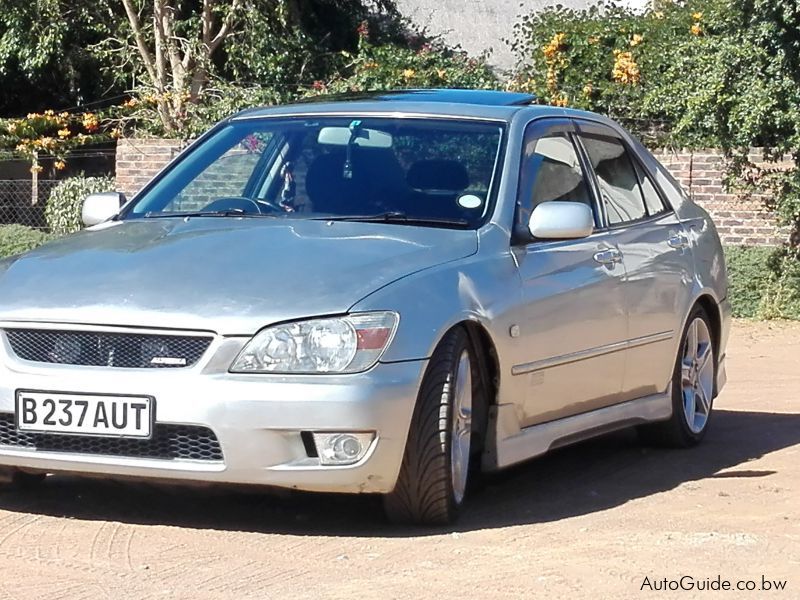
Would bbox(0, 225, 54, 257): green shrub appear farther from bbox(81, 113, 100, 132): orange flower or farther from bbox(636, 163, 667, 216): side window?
bbox(636, 163, 667, 216): side window

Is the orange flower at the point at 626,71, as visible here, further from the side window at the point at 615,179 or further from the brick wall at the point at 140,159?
the side window at the point at 615,179

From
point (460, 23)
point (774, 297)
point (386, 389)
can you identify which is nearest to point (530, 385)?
point (386, 389)

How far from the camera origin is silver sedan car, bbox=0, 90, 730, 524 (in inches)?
206

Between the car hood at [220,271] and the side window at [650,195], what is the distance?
1.97m

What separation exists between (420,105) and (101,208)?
142 centimetres

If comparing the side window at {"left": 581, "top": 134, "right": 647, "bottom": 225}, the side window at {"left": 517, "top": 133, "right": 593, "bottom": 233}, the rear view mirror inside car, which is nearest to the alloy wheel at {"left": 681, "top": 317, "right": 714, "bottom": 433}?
the side window at {"left": 581, "top": 134, "right": 647, "bottom": 225}

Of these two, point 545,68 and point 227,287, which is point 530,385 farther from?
point 545,68

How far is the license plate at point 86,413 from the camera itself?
5258 mm

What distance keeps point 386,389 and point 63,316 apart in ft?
3.64

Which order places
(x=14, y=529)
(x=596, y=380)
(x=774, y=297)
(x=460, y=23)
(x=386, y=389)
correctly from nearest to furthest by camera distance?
(x=386, y=389)
(x=14, y=529)
(x=596, y=380)
(x=774, y=297)
(x=460, y=23)

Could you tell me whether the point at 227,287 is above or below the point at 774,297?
above

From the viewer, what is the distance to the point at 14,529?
5.62 metres

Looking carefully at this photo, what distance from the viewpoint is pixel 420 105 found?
6.87 meters

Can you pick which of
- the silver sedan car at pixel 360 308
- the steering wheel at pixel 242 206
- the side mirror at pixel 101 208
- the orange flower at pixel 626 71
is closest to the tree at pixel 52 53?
the orange flower at pixel 626 71
